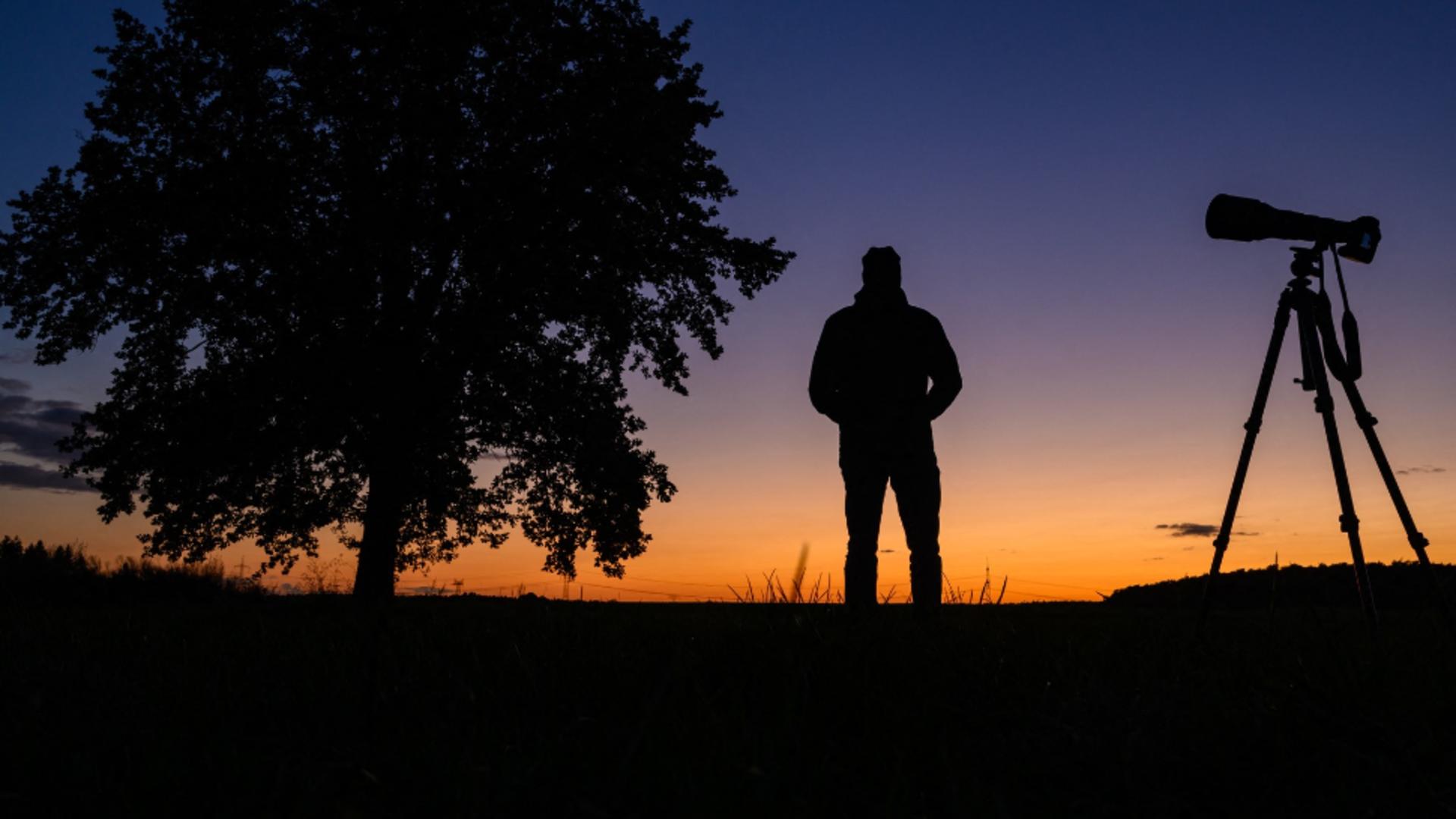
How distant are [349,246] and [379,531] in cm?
481

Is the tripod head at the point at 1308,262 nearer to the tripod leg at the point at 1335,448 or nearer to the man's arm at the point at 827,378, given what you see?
the tripod leg at the point at 1335,448

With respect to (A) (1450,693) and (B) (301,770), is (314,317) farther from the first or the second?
(A) (1450,693)

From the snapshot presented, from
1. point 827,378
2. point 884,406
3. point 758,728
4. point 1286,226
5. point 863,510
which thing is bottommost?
point 758,728

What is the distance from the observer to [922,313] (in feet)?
24.0

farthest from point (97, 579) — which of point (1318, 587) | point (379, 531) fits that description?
point (1318, 587)

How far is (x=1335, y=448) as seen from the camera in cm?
497

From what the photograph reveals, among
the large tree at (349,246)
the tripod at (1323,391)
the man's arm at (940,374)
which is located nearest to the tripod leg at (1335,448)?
the tripod at (1323,391)

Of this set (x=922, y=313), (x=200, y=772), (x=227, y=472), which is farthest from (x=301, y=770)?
(x=227, y=472)

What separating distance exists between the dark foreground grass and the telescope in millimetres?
2194

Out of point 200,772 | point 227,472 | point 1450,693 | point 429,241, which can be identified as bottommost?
point 200,772

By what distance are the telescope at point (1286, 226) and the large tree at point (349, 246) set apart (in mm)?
11919

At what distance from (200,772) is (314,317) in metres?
13.8

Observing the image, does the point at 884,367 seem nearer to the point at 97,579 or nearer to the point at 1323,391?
the point at 1323,391

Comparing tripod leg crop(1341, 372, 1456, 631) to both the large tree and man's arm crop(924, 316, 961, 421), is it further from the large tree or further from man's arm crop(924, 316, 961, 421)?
the large tree
